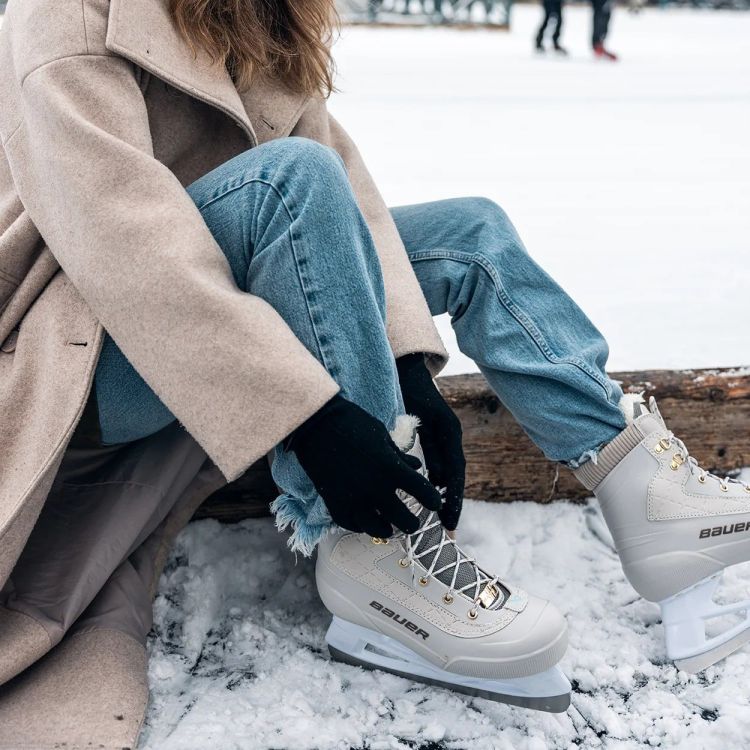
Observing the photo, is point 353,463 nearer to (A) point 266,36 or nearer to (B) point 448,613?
(B) point 448,613

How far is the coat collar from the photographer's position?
1.15 meters

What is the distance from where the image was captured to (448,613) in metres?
1.28

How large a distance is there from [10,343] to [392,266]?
566 millimetres

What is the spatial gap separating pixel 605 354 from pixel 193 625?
0.79 meters

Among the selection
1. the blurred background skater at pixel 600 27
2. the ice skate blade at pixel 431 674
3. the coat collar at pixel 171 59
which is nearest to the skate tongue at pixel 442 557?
the ice skate blade at pixel 431 674

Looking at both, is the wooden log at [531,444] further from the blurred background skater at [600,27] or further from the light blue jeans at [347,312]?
the blurred background skater at [600,27]

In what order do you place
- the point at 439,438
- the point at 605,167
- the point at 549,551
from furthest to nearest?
the point at 605,167, the point at 549,551, the point at 439,438

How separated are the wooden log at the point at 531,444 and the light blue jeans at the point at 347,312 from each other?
0.74ft

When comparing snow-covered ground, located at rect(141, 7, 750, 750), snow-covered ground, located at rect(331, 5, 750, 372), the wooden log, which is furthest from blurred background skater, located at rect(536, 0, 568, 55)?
the wooden log

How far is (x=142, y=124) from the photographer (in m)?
1.16

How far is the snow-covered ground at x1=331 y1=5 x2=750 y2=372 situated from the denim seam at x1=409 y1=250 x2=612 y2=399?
361 millimetres

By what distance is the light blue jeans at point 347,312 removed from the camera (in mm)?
1151

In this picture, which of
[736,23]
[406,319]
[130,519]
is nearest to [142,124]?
[406,319]

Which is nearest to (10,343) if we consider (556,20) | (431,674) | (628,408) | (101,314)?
(101,314)
